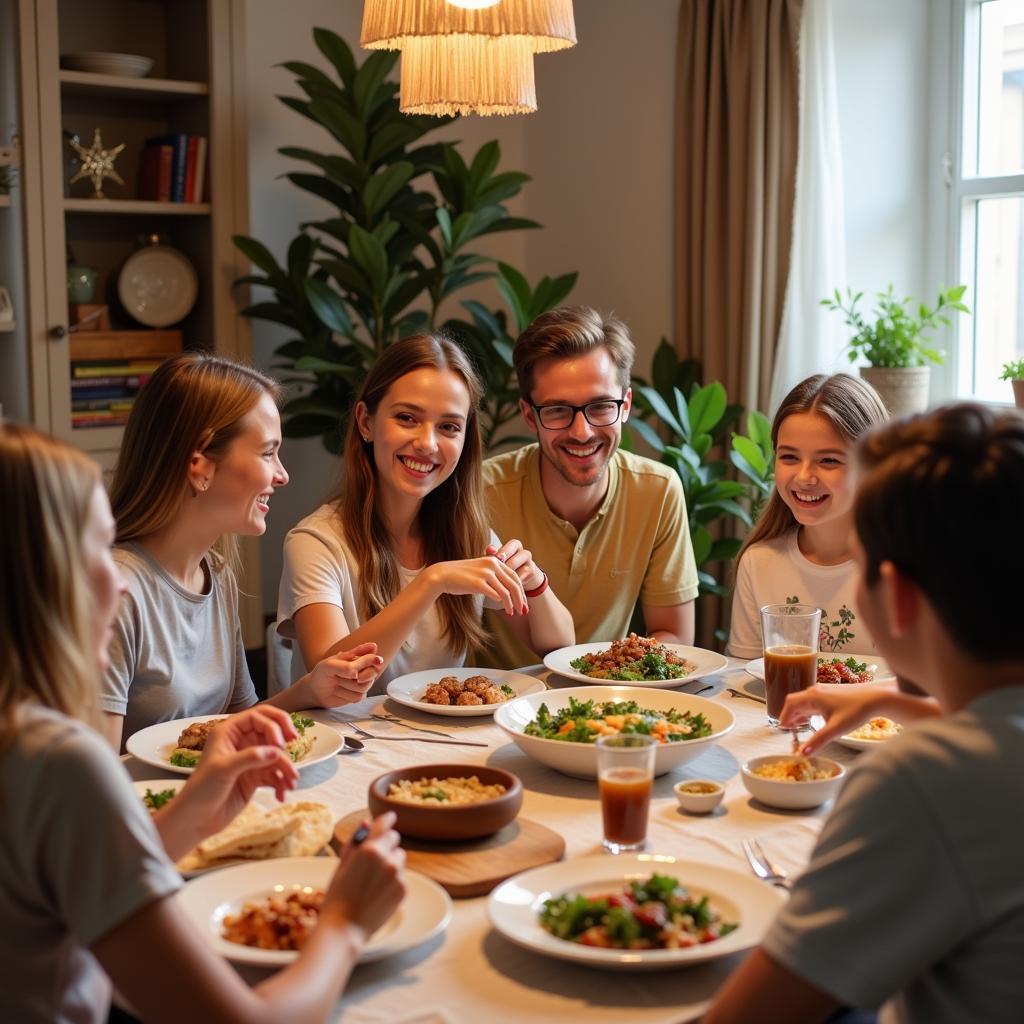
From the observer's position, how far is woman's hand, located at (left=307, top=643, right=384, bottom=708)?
2023 mm

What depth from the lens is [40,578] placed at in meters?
1.08

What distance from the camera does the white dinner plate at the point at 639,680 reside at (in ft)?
7.08

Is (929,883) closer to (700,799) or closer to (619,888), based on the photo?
(619,888)

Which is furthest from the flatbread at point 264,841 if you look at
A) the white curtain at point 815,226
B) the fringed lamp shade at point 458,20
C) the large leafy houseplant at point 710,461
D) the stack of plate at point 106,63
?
the stack of plate at point 106,63

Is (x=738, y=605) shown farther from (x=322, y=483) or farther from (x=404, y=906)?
(x=322, y=483)

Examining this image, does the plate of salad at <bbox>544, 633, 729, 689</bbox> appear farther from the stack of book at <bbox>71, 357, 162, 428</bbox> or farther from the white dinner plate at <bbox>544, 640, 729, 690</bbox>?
the stack of book at <bbox>71, 357, 162, 428</bbox>

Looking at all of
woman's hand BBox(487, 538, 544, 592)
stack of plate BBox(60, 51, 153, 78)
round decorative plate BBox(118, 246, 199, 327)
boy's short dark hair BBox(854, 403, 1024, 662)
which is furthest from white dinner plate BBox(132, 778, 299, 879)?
stack of plate BBox(60, 51, 153, 78)

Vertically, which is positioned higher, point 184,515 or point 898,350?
point 898,350

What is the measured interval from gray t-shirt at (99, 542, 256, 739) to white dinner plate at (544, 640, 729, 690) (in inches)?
23.6

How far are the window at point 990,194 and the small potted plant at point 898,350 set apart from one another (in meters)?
0.13

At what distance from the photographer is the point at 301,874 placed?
54.8 inches

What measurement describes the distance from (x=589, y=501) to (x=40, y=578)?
1.89 metres

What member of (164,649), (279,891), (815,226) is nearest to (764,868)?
(279,891)

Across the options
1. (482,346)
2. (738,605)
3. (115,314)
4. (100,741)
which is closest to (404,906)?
(100,741)
